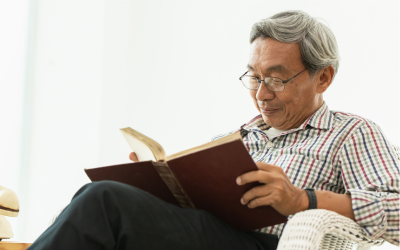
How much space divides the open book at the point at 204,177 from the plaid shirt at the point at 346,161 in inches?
10.2

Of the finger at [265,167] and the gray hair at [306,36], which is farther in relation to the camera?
the gray hair at [306,36]

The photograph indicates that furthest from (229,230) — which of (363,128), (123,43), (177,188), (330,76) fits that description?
(123,43)

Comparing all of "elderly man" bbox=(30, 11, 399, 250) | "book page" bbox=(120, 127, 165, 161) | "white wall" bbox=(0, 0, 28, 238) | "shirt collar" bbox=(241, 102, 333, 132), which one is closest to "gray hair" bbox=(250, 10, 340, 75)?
"elderly man" bbox=(30, 11, 399, 250)

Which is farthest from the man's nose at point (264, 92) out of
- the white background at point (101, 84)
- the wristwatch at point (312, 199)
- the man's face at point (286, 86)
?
the white background at point (101, 84)

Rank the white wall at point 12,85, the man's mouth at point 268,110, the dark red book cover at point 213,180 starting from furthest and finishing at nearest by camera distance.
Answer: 1. the white wall at point 12,85
2. the man's mouth at point 268,110
3. the dark red book cover at point 213,180

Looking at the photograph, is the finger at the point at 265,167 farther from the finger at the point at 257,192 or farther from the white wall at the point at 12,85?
the white wall at the point at 12,85

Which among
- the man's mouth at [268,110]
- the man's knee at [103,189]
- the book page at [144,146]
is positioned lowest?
the man's knee at [103,189]

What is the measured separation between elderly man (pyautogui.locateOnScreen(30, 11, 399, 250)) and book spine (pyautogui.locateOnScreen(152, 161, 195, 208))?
10cm

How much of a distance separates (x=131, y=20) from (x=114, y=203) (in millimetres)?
2502

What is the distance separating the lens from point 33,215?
2887 millimetres

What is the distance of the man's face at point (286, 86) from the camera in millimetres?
1524

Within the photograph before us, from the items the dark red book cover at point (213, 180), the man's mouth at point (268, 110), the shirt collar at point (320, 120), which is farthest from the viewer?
the man's mouth at point (268, 110)

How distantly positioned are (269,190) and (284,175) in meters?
0.09

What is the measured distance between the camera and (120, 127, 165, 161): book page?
1.19m
